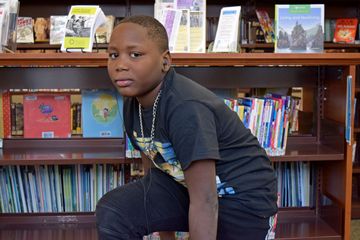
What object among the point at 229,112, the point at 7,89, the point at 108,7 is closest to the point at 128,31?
the point at 229,112

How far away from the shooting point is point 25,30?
3295 millimetres

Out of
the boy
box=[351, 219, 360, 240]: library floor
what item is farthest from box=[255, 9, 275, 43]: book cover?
the boy

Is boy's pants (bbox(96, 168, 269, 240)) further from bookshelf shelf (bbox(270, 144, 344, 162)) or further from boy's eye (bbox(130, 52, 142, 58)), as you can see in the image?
bookshelf shelf (bbox(270, 144, 344, 162))

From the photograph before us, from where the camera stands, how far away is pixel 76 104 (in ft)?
7.39

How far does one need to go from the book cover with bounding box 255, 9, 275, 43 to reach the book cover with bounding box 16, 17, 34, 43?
1.55 m

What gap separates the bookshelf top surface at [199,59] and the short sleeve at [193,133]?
553mm

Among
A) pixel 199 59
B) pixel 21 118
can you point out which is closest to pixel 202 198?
pixel 199 59

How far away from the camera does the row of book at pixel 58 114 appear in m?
2.23

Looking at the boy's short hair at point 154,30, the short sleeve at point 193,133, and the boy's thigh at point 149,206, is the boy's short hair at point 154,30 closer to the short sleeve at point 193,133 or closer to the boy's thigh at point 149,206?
the short sleeve at point 193,133

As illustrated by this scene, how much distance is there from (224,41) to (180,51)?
0.63 feet

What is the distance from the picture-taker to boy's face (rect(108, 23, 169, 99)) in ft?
4.30

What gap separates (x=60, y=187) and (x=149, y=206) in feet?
2.81

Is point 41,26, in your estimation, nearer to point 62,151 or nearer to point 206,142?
point 62,151

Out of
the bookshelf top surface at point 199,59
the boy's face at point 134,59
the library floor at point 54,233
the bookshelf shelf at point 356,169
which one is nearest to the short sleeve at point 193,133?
the boy's face at point 134,59
